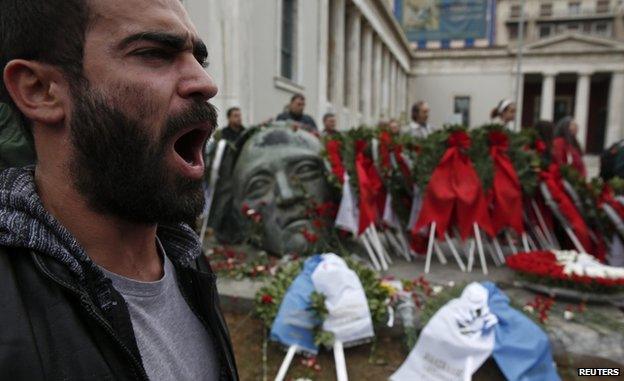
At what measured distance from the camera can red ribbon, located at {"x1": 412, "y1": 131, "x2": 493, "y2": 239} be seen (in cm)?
528

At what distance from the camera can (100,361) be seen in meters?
0.91

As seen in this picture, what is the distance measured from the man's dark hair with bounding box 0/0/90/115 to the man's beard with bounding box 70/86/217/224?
71mm

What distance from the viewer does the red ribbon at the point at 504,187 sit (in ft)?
17.5

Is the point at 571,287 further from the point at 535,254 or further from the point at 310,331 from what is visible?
the point at 310,331

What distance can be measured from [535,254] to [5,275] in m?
4.79

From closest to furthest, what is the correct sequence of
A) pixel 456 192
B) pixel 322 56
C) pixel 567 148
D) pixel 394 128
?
pixel 456 192, pixel 567 148, pixel 394 128, pixel 322 56

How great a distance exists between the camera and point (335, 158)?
5.43 meters

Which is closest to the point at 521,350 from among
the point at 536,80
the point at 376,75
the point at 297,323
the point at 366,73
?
the point at 297,323

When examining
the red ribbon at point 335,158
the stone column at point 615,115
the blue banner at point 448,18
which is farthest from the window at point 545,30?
the red ribbon at point 335,158

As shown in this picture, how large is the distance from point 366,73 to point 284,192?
24289 mm

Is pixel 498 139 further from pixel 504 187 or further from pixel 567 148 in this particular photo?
pixel 567 148

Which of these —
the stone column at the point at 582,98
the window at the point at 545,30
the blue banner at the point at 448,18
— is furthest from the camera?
the window at the point at 545,30

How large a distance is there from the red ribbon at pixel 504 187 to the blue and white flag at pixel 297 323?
9.33ft

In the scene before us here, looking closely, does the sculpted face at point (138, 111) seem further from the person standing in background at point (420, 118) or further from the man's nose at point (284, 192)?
the person standing in background at point (420, 118)
